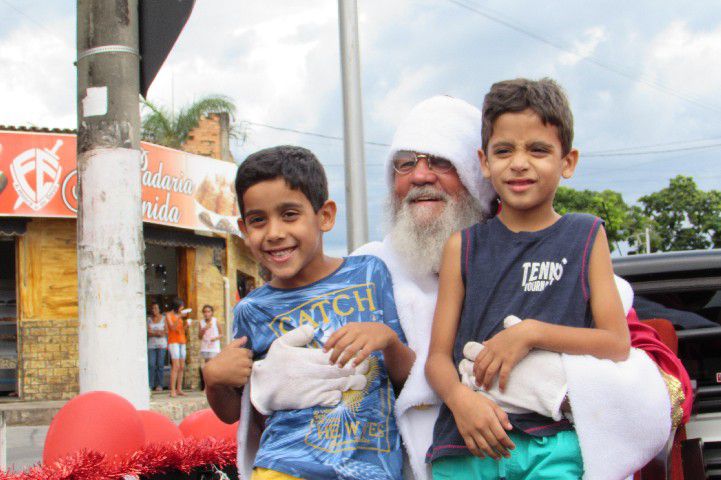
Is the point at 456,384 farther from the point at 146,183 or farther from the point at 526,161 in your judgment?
the point at 146,183

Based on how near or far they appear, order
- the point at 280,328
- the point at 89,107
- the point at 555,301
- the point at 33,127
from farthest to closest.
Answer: the point at 33,127
the point at 89,107
the point at 280,328
the point at 555,301

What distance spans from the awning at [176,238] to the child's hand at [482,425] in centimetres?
1601

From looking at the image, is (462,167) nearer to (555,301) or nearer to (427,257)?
(427,257)

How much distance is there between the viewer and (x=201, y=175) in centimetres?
1864

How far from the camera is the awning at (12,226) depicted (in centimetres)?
1533

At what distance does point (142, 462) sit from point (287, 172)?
3.53ft

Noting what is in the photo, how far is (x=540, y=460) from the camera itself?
1932 millimetres

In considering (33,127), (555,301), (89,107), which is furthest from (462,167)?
(33,127)

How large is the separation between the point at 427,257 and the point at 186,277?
17.3 meters

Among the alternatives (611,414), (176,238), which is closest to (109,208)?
(611,414)

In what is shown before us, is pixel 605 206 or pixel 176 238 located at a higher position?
pixel 605 206

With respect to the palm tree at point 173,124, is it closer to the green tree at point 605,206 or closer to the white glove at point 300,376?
the white glove at point 300,376

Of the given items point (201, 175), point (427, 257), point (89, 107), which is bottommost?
point (427, 257)

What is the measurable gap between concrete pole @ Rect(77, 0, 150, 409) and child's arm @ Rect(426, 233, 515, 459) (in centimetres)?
211
